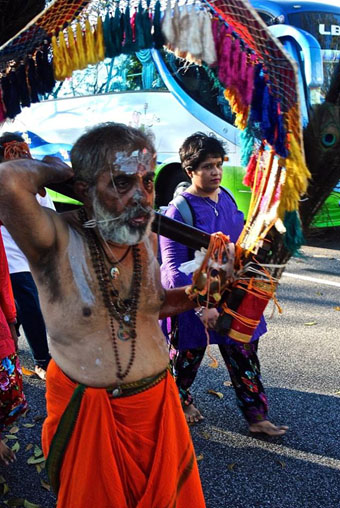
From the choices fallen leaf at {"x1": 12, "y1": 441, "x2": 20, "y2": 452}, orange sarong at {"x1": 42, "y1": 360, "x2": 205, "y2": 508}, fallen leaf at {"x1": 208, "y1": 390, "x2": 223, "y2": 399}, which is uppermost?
orange sarong at {"x1": 42, "y1": 360, "x2": 205, "y2": 508}

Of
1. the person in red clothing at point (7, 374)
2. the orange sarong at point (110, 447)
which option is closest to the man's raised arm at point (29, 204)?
the orange sarong at point (110, 447)

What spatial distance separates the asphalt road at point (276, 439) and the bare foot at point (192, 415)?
0.05 m

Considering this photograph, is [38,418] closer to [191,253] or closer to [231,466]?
[231,466]

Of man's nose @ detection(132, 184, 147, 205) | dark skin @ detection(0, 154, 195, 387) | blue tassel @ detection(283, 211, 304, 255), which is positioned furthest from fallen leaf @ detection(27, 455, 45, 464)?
blue tassel @ detection(283, 211, 304, 255)

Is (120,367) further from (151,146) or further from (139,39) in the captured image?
(139,39)

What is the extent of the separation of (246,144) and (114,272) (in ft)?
2.38

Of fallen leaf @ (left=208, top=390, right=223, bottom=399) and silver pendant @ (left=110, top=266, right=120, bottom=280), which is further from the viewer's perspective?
fallen leaf @ (left=208, top=390, right=223, bottom=399)

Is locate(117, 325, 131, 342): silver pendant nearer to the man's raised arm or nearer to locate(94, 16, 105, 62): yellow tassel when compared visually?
the man's raised arm

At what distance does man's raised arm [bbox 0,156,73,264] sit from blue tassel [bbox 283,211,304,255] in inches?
29.1

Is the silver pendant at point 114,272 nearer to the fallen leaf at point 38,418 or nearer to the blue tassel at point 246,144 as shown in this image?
the blue tassel at point 246,144

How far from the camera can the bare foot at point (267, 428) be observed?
11.1 ft

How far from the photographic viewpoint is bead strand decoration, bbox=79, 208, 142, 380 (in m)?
1.98

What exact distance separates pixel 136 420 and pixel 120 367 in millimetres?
192

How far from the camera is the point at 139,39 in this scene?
6.10ft
